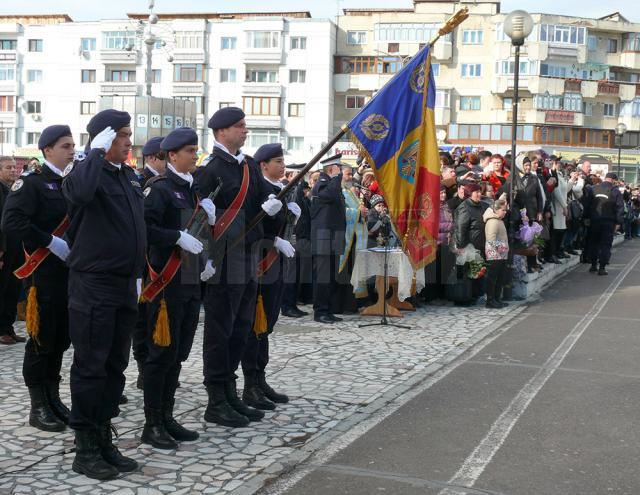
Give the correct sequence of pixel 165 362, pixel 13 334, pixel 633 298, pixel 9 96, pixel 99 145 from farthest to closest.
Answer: pixel 9 96, pixel 633 298, pixel 13 334, pixel 165 362, pixel 99 145

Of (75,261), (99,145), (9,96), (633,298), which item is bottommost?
(633,298)

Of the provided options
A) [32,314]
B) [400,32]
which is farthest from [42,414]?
[400,32]

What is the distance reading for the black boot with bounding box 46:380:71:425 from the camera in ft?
20.5

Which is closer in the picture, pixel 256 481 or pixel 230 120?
pixel 256 481

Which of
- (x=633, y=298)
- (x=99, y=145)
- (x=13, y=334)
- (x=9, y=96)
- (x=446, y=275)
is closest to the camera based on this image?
(x=99, y=145)

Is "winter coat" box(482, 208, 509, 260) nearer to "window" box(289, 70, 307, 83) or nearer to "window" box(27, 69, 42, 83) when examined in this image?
"window" box(289, 70, 307, 83)

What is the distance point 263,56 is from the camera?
65.5 m

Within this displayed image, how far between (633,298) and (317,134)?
169ft

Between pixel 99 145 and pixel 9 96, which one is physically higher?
pixel 9 96

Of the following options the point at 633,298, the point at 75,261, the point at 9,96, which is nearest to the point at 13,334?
the point at 75,261

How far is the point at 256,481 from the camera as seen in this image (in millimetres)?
5148

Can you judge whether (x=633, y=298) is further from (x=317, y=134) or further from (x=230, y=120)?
(x=317, y=134)

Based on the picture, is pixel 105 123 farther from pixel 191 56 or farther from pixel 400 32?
pixel 191 56

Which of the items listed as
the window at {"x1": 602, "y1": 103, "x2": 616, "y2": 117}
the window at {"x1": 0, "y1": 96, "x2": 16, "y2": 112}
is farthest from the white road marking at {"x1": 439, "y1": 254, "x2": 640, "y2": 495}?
the window at {"x1": 0, "y1": 96, "x2": 16, "y2": 112}
